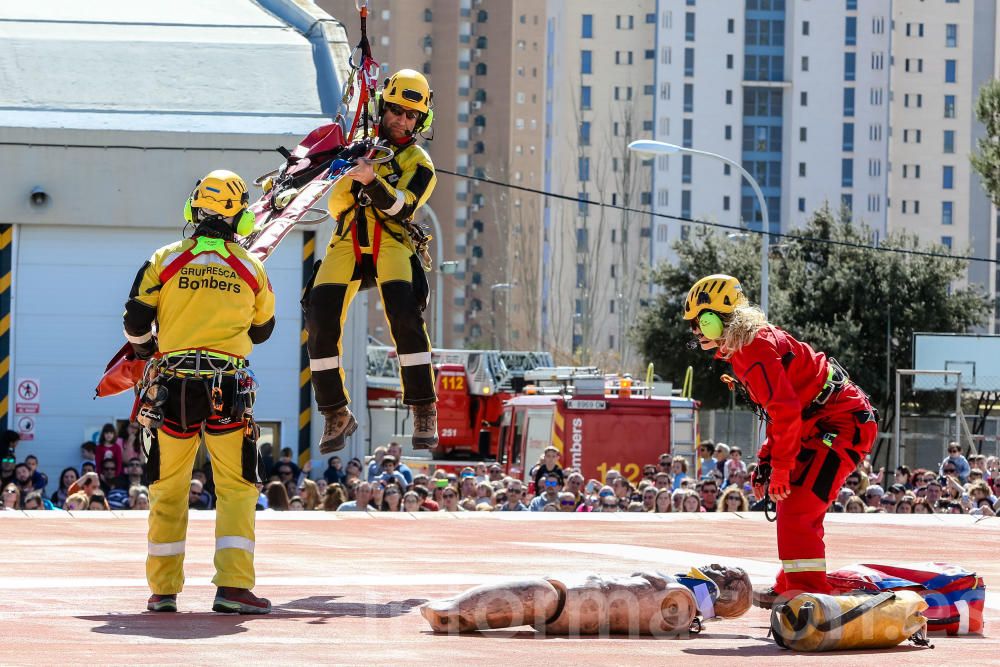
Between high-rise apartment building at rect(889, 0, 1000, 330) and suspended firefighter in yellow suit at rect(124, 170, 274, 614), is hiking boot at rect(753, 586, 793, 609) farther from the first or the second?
high-rise apartment building at rect(889, 0, 1000, 330)

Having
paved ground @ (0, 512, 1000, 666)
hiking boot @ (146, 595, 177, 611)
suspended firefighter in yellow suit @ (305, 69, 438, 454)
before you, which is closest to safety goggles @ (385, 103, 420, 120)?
suspended firefighter in yellow suit @ (305, 69, 438, 454)

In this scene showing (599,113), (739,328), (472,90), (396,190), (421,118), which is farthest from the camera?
(472,90)

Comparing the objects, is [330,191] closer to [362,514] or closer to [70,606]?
[70,606]

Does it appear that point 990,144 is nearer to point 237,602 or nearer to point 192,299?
point 192,299

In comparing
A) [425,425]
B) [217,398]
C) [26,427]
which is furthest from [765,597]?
[26,427]

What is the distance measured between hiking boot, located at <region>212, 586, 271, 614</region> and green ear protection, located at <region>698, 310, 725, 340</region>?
8.36 ft

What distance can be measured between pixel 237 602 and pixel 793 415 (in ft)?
9.33

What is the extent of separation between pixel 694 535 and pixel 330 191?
5264 mm

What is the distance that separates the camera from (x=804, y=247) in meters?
58.4

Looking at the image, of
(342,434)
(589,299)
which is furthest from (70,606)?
(589,299)

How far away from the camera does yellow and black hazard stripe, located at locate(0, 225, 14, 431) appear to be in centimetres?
2472

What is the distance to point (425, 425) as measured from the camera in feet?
34.1

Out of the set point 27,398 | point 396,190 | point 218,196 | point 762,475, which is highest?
point 396,190

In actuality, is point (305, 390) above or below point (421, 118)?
below
